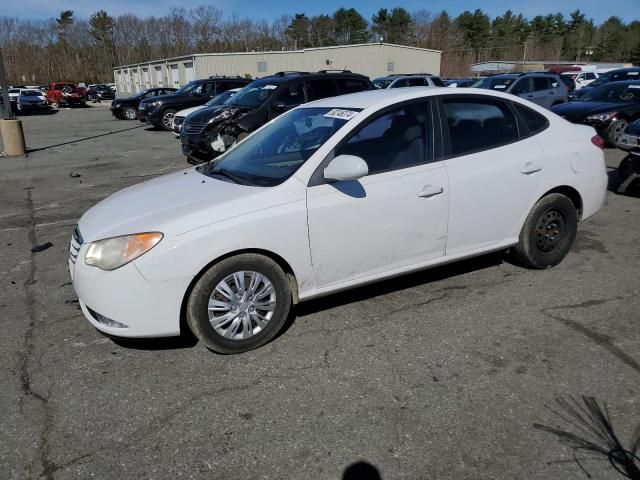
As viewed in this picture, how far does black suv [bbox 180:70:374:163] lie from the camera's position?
991cm

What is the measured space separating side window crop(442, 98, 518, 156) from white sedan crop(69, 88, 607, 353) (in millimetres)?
12

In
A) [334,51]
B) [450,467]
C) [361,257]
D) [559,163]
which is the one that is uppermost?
[334,51]

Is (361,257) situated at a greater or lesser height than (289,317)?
greater

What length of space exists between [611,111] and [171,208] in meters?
11.1

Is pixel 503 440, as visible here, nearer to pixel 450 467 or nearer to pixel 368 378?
pixel 450 467

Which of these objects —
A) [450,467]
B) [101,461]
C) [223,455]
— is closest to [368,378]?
[450,467]

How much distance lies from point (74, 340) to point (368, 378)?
2.14 m

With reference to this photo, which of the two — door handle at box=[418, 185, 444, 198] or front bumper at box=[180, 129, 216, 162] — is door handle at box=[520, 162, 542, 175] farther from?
front bumper at box=[180, 129, 216, 162]

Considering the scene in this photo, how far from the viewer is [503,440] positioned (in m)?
2.47

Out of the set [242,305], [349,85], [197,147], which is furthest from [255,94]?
[242,305]

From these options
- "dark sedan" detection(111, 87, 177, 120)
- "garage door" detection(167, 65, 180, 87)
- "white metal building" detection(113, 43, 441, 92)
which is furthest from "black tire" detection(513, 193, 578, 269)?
"garage door" detection(167, 65, 180, 87)

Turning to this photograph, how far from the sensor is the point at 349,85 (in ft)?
33.6

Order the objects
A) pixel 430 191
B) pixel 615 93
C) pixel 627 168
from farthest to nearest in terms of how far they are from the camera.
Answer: pixel 615 93 → pixel 627 168 → pixel 430 191

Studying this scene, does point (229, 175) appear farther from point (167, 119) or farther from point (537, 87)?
point (167, 119)
